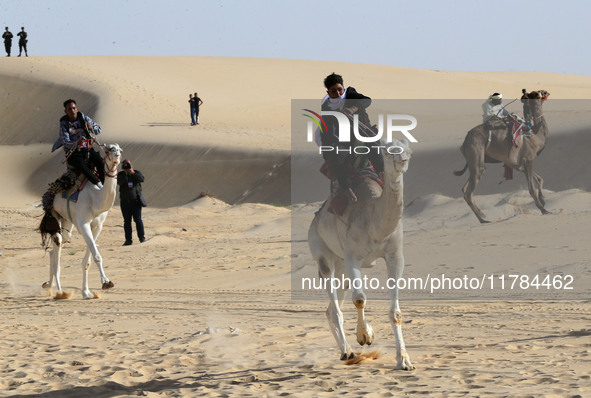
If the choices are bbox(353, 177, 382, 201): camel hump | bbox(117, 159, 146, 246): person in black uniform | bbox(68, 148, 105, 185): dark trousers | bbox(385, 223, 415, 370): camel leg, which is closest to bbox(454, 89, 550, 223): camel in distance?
bbox(117, 159, 146, 246): person in black uniform

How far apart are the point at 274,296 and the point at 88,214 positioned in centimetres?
299

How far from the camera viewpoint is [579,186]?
27.6 meters

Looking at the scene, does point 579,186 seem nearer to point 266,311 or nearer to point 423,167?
point 423,167

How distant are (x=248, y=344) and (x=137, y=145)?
34650 millimetres

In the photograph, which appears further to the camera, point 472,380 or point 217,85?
point 217,85

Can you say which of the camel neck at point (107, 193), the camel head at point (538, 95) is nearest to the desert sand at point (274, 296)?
the camel neck at point (107, 193)

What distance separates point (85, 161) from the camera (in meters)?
13.9

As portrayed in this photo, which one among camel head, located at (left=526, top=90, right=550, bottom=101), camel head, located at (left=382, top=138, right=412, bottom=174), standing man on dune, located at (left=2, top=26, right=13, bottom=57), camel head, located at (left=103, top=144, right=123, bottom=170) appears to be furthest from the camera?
standing man on dune, located at (left=2, top=26, right=13, bottom=57)

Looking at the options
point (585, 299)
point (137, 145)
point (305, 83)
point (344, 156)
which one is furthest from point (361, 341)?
point (305, 83)

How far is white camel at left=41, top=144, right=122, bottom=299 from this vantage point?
13.2 m

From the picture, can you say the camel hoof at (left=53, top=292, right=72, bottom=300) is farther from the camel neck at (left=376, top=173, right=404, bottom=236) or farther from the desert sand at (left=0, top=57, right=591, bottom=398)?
the camel neck at (left=376, top=173, right=404, bottom=236)

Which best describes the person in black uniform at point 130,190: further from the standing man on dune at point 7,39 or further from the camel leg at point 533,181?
the standing man on dune at point 7,39

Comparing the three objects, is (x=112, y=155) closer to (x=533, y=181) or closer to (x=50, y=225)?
(x=50, y=225)

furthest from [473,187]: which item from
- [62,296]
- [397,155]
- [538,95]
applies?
[397,155]
